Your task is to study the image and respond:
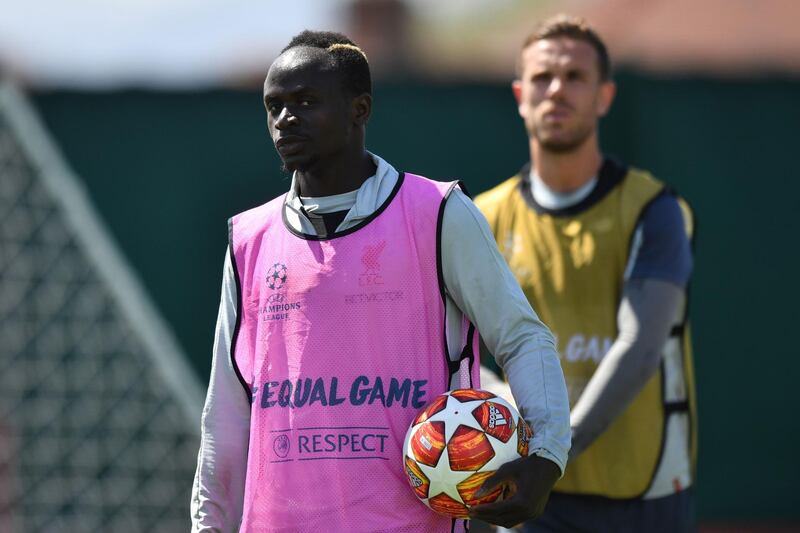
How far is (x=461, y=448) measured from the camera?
3.32 meters

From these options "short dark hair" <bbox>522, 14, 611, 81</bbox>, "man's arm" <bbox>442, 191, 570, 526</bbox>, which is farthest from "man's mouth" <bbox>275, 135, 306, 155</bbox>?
"short dark hair" <bbox>522, 14, 611, 81</bbox>

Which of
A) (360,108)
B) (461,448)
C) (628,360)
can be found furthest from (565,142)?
(461,448)

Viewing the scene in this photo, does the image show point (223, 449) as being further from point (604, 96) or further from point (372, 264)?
point (604, 96)

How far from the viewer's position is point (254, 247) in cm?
372

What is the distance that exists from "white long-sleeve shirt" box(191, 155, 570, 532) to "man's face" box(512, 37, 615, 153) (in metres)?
1.63

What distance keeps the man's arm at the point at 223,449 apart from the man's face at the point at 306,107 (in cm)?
49

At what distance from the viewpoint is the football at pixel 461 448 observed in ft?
10.7

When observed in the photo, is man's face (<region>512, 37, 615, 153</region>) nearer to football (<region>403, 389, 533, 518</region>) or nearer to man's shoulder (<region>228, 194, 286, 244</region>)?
man's shoulder (<region>228, 194, 286, 244</region>)

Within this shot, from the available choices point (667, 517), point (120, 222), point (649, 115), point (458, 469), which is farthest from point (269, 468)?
point (649, 115)

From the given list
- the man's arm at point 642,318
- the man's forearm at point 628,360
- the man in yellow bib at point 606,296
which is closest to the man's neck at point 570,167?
the man in yellow bib at point 606,296

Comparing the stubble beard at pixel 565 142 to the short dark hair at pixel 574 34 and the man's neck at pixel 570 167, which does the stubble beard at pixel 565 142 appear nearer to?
the man's neck at pixel 570 167

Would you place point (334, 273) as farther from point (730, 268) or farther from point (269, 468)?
point (730, 268)

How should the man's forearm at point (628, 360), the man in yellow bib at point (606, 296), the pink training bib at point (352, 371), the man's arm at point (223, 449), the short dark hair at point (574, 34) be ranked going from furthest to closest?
the short dark hair at point (574, 34) < the man in yellow bib at point (606, 296) < the man's forearm at point (628, 360) < the man's arm at point (223, 449) < the pink training bib at point (352, 371)

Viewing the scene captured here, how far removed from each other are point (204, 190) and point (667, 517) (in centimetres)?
521
